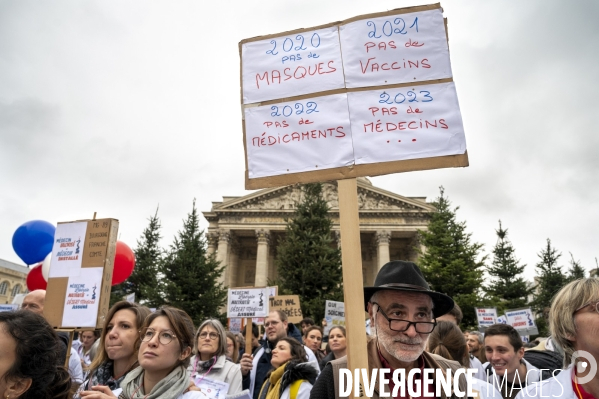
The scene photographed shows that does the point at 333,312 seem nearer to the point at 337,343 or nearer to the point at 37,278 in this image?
the point at 337,343

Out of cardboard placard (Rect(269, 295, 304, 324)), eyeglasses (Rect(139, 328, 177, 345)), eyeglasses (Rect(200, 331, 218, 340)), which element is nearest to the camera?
eyeglasses (Rect(139, 328, 177, 345))

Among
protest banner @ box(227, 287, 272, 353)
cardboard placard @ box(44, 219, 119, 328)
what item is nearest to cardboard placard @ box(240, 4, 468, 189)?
cardboard placard @ box(44, 219, 119, 328)

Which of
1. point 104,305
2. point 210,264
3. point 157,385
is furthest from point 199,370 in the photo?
point 210,264

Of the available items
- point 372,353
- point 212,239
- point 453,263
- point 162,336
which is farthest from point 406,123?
point 212,239

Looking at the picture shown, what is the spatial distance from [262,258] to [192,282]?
13.1m

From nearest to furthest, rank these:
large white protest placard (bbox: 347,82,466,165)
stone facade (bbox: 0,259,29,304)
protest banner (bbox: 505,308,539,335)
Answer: large white protest placard (bbox: 347,82,466,165), protest banner (bbox: 505,308,539,335), stone facade (bbox: 0,259,29,304)

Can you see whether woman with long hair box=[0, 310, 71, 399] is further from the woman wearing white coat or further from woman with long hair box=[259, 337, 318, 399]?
the woman wearing white coat

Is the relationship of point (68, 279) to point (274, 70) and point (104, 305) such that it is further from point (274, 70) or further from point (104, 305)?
point (274, 70)

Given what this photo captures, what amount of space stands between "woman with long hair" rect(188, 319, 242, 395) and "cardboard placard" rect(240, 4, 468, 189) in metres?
3.02

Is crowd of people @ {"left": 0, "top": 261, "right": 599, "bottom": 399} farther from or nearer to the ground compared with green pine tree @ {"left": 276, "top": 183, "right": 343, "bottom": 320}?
nearer to the ground

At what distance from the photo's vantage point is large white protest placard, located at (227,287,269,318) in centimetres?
908

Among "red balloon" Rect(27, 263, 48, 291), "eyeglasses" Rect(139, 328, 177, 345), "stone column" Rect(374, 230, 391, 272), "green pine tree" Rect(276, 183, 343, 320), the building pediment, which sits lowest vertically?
"eyeglasses" Rect(139, 328, 177, 345)

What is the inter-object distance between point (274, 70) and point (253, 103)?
0.28m

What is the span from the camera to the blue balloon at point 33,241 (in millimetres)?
9773
